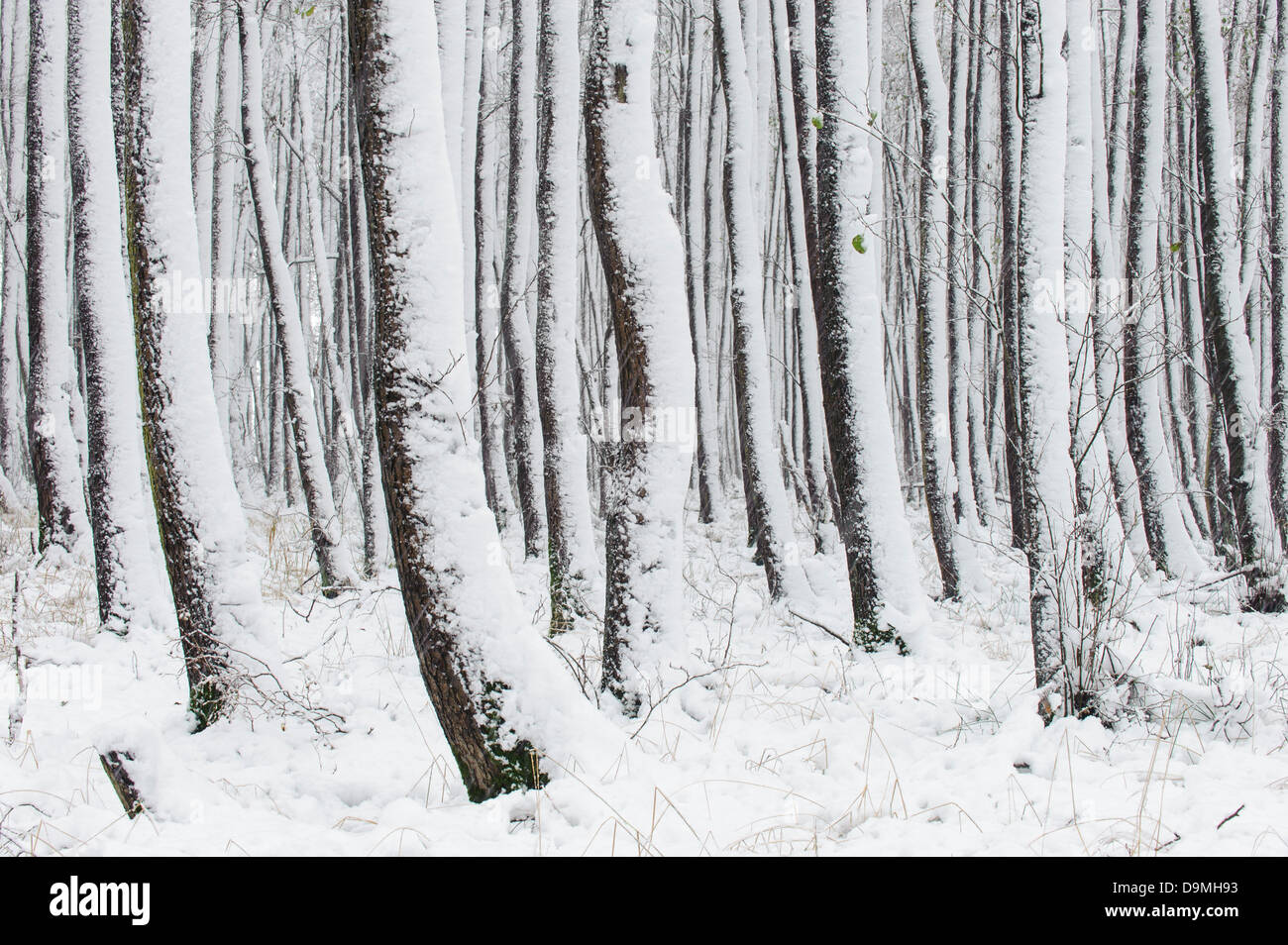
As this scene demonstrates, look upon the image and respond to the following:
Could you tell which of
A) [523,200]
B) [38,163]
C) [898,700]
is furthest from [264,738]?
[523,200]

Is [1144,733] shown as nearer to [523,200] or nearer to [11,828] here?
[11,828]

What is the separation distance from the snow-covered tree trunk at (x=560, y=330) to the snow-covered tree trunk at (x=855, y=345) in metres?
1.55

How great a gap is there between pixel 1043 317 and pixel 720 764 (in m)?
2.33

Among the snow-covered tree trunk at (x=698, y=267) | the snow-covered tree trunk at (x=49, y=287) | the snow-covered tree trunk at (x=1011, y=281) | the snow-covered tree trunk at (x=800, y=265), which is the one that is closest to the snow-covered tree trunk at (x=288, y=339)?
the snow-covered tree trunk at (x=49, y=287)

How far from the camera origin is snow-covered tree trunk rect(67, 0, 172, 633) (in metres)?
4.41

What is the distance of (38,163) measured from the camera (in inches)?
219

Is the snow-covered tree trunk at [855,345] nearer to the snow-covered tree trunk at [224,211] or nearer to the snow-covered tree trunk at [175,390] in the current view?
the snow-covered tree trunk at [175,390]

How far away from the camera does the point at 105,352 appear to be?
14.8 ft

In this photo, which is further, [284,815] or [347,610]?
[347,610]

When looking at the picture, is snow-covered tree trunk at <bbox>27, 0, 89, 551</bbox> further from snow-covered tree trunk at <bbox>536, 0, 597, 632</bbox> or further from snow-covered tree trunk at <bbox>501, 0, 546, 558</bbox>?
snow-covered tree trunk at <bbox>536, 0, 597, 632</bbox>

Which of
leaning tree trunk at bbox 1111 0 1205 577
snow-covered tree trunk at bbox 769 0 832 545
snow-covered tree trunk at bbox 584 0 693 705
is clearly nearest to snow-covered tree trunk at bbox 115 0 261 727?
snow-covered tree trunk at bbox 584 0 693 705

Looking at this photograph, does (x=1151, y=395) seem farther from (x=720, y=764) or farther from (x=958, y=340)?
(x=720, y=764)

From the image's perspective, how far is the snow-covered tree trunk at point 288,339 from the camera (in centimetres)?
617
